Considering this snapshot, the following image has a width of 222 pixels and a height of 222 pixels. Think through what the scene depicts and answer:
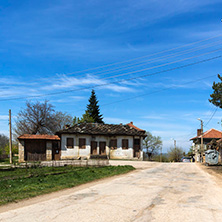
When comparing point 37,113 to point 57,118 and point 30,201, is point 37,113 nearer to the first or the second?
point 57,118

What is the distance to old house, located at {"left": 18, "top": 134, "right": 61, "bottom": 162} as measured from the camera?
36.7 m

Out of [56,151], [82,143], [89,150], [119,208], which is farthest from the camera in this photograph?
[89,150]

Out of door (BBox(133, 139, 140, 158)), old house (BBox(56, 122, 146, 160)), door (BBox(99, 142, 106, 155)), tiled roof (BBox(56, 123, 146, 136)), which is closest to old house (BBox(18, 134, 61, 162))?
tiled roof (BBox(56, 123, 146, 136))

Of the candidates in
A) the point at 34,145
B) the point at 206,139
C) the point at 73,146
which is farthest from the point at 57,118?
the point at 206,139

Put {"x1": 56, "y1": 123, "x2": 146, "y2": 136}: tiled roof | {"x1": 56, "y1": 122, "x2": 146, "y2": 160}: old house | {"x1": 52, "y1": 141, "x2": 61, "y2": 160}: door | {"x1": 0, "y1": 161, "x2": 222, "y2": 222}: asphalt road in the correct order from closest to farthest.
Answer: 1. {"x1": 0, "y1": 161, "x2": 222, "y2": 222}: asphalt road
2. {"x1": 52, "y1": 141, "x2": 61, "y2": 160}: door
3. {"x1": 56, "y1": 122, "x2": 146, "y2": 160}: old house
4. {"x1": 56, "y1": 123, "x2": 146, "y2": 136}: tiled roof

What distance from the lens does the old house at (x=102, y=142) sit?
4319 centimetres

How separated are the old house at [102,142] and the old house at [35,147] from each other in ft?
14.8

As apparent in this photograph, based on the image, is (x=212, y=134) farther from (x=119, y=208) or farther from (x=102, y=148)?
(x=119, y=208)

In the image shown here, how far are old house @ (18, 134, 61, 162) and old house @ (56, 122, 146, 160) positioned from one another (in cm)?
453

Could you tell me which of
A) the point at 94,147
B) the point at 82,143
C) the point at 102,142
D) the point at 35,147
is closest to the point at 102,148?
the point at 102,142

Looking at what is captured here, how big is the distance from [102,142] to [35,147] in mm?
11700

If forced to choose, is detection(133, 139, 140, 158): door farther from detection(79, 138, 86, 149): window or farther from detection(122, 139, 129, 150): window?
detection(79, 138, 86, 149): window

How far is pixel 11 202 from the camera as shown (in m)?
9.23

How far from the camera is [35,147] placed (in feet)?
123
